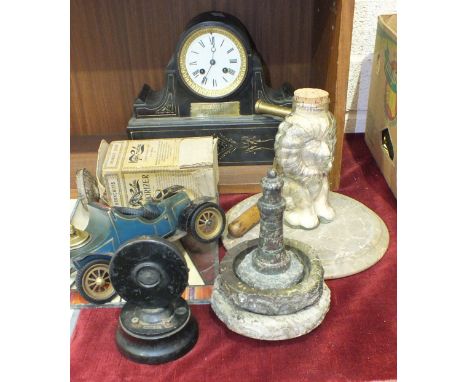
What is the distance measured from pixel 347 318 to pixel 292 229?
25cm

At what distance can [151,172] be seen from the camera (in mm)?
1066

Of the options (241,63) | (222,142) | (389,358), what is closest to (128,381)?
(389,358)

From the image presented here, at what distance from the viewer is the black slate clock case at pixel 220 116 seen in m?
1.22

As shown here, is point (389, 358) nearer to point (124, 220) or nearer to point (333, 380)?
point (333, 380)

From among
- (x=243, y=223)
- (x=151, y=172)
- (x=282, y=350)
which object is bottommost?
(x=282, y=350)

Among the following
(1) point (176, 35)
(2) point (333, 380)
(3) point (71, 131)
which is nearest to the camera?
(2) point (333, 380)

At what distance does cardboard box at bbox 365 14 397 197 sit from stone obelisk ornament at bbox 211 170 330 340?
505 millimetres

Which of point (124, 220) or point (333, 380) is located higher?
point (124, 220)

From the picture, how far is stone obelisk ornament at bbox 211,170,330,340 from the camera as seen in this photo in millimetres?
792

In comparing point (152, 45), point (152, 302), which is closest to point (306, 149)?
point (152, 302)

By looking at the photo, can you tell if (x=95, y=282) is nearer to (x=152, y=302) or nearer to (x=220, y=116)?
(x=152, y=302)

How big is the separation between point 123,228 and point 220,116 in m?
0.43

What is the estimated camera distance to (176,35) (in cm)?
139

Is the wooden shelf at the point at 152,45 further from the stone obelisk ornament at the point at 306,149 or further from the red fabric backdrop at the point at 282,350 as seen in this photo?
the red fabric backdrop at the point at 282,350
